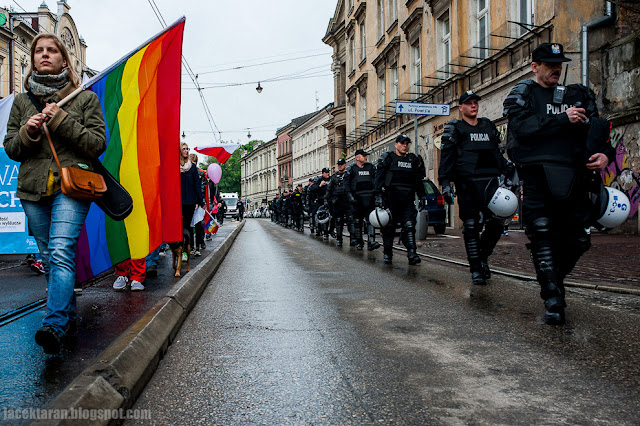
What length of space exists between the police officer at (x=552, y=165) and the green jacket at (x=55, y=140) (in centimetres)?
303

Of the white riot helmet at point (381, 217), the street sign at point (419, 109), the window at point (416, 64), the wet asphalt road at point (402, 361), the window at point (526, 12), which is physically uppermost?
the window at point (416, 64)

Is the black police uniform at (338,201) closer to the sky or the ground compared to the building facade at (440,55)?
closer to the ground

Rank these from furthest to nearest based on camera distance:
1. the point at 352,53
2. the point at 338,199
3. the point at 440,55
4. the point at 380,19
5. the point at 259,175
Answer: the point at 259,175
the point at 352,53
the point at 380,19
the point at 440,55
the point at 338,199

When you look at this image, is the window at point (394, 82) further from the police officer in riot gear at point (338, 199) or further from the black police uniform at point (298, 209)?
the police officer in riot gear at point (338, 199)

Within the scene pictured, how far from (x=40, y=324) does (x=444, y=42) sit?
20.6 meters

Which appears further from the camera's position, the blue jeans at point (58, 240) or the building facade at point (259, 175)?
the building facade at point (259, 175)

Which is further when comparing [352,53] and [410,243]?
[352,53]

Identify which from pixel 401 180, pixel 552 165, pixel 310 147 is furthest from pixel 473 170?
pixel 310 147

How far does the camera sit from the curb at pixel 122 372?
246cm

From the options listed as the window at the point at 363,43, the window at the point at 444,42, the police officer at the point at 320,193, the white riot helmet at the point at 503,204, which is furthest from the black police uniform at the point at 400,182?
the window at the point at 363,43

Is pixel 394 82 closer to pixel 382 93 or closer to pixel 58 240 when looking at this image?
pixel 382 93

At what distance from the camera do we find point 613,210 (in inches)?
178

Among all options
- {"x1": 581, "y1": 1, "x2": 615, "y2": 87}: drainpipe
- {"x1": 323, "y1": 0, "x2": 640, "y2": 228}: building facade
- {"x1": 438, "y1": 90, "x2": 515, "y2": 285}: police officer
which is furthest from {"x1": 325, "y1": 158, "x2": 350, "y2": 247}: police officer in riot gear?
{"x1": 438, "y1": 90, "x2": 515, "y2": 285}: police officer

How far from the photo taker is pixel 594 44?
14.7m
